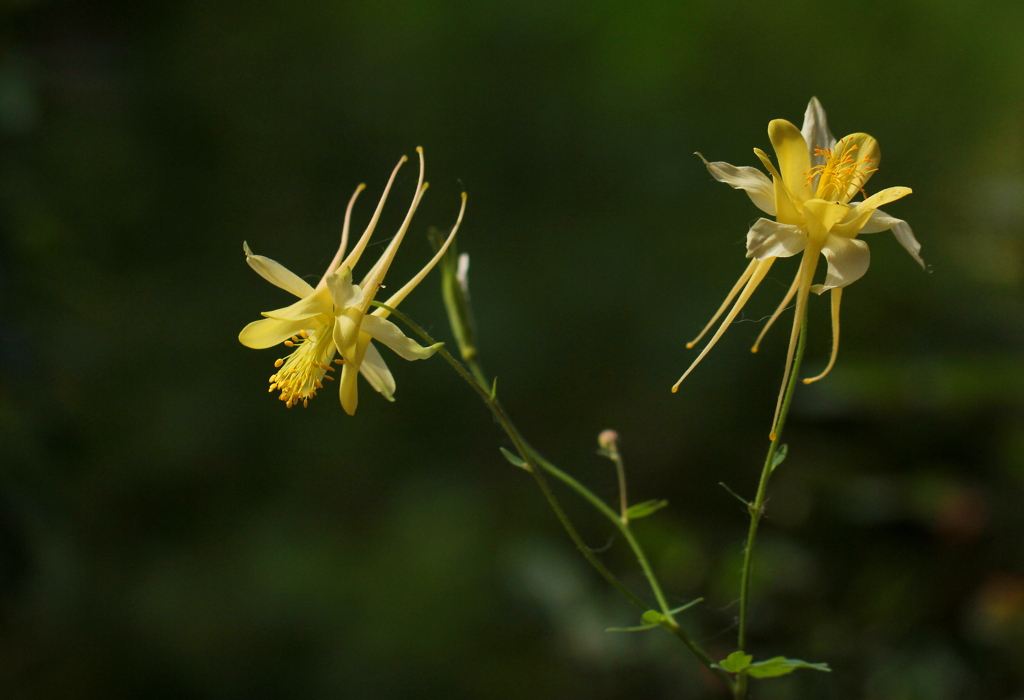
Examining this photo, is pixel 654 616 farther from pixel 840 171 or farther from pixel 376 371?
pixel 840 171

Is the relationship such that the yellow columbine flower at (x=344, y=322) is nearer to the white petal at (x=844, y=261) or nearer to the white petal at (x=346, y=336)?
the white petal at (x=346, y=336)

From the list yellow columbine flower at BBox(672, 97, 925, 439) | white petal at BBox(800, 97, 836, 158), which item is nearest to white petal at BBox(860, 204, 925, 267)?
yellow columbine flower at BBox(672, 97, 925, 439)

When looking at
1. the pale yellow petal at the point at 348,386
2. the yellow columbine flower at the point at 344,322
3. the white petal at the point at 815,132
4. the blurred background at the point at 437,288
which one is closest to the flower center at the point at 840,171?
the white petal at the point at 815,132

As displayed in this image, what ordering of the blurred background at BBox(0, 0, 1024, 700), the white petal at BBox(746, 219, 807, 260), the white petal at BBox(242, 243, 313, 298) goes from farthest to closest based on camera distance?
1. the blurred background at BBox(0, 0, 1024, 700)
2. the white petal at BBox(242, 243, 313, 298)
3. the white petal at BBox(746, 219, 807, 260)

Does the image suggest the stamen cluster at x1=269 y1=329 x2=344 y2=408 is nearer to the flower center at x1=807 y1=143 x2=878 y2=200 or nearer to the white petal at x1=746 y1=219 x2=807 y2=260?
the white petal at x1=746 y1=219 x2=807 y2=260

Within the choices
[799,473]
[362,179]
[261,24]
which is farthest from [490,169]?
[799,473]

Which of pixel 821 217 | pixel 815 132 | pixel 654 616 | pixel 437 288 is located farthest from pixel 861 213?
pixel 437 288
